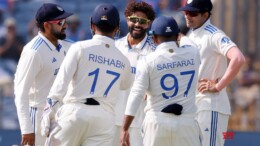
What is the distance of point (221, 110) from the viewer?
460 inches

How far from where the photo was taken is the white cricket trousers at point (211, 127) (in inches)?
458

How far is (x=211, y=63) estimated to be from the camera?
11664 mm

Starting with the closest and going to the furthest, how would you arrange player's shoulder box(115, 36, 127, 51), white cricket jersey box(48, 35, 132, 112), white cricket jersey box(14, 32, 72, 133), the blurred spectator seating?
white cricket jersey box(48, 35, 132, 112)
white cricket jersey box(14, 32, 72, 133)
player's shoulder box(115, 36, 127, 51)
the blurred spectator seating

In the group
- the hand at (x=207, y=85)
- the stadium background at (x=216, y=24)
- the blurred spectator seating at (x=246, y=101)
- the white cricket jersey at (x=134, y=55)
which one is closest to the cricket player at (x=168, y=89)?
the hand at (x=207, y=85)

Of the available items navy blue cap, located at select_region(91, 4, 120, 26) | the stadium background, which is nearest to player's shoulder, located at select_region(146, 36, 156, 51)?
navy blue cap, located at select_region(91, 4, 120, 26)

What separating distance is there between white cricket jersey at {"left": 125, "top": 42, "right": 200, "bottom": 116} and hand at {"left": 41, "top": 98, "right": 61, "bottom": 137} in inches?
28.4

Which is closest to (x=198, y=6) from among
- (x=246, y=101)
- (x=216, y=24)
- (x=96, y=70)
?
(x=96, y=70)

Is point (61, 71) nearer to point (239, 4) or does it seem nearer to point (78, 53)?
point (78, 53)

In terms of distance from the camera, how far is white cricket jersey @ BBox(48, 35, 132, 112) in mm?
10391

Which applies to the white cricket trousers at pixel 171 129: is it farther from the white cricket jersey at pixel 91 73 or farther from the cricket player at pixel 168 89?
the white cricket jersey at pixel 91 73

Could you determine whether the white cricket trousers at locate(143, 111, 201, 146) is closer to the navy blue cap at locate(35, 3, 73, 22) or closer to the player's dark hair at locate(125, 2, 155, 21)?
the navy blue cap at locate(35, 3, 73, 22)

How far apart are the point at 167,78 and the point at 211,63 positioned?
3.59 ft

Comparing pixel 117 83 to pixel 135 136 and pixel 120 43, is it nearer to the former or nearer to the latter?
pixel 135 136

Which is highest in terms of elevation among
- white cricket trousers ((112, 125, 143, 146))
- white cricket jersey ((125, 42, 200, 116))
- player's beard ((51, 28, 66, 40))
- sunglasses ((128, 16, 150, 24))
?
sunglasses ((128, 16, 150, 24))
